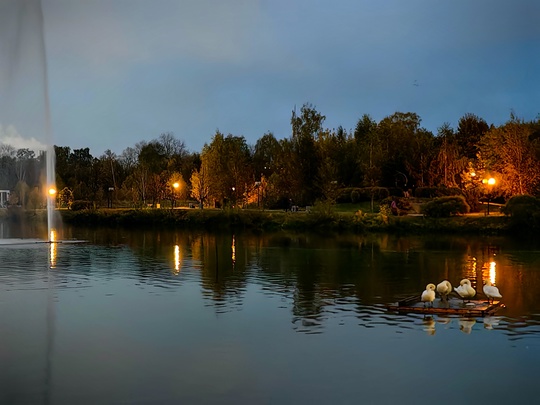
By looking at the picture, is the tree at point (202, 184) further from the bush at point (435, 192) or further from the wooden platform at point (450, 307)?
the wooden platform at point (450, 307)

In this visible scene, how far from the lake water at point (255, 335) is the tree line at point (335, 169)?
29.6 meters

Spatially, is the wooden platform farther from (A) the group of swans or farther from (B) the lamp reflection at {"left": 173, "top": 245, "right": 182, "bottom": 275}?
(B) the lamp reflection at {"left": 173, "top": 245, "right": 182, "bottom": 275}

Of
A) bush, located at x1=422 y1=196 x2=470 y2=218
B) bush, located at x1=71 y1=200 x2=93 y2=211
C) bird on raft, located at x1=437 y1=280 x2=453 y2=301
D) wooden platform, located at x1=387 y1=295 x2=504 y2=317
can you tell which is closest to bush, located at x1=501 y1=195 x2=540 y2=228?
bush, located at x1=422 y1=196 x2=470 y2=218

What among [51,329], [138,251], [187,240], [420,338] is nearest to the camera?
[420,338]

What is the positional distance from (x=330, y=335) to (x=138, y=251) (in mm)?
25878

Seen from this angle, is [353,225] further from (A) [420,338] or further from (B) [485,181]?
(A) [420,338]

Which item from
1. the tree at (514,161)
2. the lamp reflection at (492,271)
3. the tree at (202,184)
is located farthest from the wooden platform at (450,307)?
the tree at (202,184)

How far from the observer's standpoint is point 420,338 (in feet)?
61.6

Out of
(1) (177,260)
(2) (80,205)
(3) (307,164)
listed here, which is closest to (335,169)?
(3) (307,164)

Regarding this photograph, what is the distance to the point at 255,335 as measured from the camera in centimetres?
1950

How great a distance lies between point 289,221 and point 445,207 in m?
13.9

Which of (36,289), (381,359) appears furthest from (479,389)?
(36,289)

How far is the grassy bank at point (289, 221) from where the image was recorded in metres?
58.4

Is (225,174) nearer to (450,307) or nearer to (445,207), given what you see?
(445,207)
